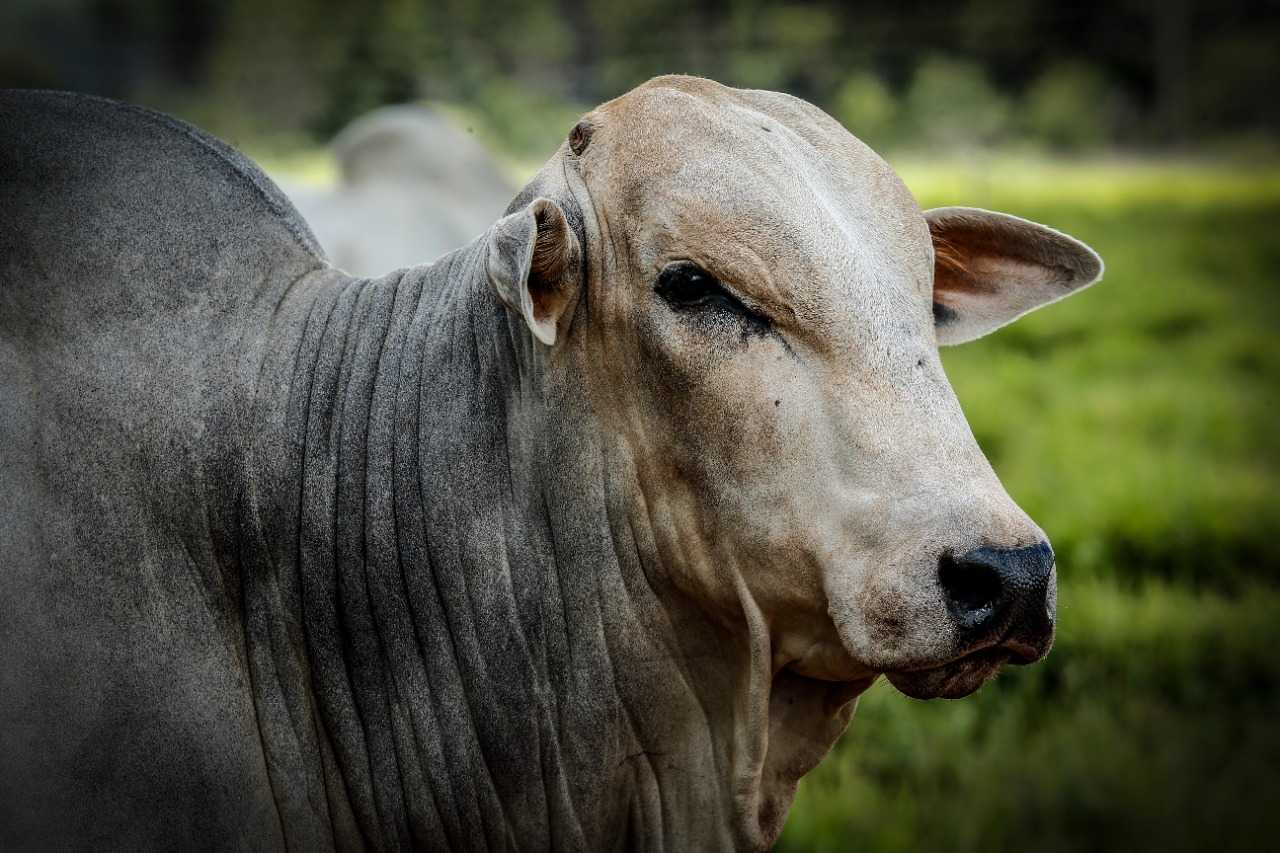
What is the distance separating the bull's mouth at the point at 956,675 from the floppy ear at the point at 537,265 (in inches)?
31.5

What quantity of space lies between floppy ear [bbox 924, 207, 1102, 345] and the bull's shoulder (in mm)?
1337

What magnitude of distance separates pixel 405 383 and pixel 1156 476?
484cm

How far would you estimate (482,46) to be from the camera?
71.4ft

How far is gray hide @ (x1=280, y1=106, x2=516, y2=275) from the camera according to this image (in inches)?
229

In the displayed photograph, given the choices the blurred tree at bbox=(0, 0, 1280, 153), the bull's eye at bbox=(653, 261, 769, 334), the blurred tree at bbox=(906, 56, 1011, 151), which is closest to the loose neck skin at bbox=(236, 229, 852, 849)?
the bull's eye at bbox=(653, 261, 769, 334)

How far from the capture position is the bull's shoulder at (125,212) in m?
2.30

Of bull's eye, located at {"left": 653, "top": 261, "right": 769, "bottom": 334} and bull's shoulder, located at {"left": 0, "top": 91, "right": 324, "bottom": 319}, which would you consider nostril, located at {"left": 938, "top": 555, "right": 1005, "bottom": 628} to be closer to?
bull's eye, located at {"left": 653, "top": 261, "right": 769, "bottom": 334}

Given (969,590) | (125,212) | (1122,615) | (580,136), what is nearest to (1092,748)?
(1122,615)

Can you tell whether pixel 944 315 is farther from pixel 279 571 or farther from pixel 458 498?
pixel 279 571

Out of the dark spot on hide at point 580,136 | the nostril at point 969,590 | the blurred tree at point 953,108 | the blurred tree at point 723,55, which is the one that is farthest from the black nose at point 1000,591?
the blurred tree at point 723,55

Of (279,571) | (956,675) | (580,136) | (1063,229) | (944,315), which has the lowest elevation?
(956,675)

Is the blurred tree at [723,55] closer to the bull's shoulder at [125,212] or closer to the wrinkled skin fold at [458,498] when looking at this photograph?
the bull's shoulder at [125,212]

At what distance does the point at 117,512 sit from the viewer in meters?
2.21

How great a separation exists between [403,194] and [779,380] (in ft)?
16.2
